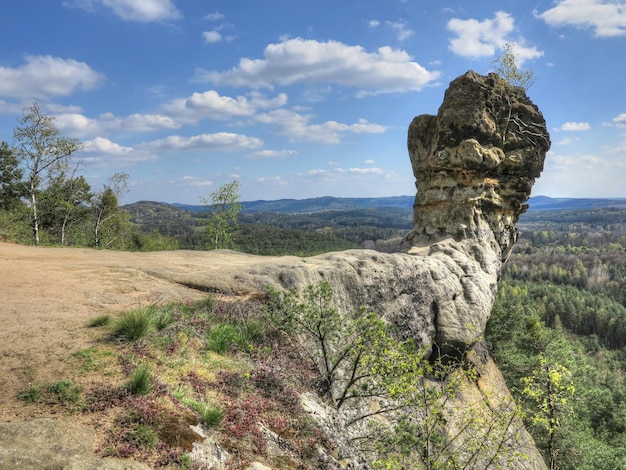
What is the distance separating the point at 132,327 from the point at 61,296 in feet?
13.6

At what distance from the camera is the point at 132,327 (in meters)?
9.36

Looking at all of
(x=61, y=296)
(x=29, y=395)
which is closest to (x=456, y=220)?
(x=61, y=296)

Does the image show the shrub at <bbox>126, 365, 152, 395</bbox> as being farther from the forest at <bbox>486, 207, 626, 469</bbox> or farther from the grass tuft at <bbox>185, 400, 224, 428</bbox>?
the forest at <bbox>486, 207, 626, 469</bbox>

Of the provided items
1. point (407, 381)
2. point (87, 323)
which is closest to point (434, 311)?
point (407, 381)

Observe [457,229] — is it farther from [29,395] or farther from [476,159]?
[29,395]

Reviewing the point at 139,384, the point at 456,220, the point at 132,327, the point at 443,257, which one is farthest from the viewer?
the point at 456,220

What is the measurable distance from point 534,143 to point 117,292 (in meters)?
26.7

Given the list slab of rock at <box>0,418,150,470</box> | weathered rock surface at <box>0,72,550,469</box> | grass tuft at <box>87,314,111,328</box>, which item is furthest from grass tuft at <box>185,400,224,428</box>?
grass tuft at <box>87,314,111,328</box>

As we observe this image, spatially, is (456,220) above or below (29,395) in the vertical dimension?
above

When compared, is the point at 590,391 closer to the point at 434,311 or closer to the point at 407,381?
the point at 434,311

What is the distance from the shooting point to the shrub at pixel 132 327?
9328mm

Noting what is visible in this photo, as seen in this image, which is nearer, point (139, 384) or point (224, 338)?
point (139, 384)

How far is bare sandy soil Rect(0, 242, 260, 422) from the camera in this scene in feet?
24.7

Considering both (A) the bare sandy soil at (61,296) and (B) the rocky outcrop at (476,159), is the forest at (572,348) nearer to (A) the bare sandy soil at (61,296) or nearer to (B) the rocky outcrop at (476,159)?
(B) the rocky outcrop at (476,159)
